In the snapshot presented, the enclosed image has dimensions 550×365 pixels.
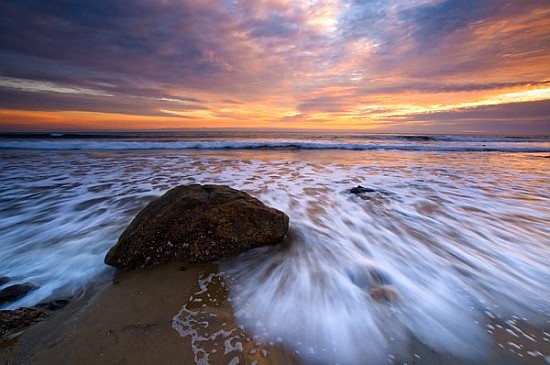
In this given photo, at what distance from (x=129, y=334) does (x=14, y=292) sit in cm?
133

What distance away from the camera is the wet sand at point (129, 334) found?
163 centimetres

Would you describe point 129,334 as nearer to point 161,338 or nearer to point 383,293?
point 161,338

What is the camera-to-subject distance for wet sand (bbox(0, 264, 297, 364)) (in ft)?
5.34

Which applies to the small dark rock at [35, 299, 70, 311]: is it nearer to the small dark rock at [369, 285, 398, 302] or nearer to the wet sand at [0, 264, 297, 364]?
the wet sand at [0, 264, 297, 364]

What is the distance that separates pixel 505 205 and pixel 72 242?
7391mm

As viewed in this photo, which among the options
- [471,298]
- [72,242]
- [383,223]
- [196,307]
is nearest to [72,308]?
[196,307]

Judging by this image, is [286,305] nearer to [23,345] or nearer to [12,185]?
[23,345]

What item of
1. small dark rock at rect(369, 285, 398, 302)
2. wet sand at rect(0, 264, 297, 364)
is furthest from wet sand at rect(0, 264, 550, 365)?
small dark rock at rect(369, 285, 398, 302)

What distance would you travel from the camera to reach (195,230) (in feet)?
9.62

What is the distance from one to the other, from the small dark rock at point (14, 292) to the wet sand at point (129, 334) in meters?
0.54

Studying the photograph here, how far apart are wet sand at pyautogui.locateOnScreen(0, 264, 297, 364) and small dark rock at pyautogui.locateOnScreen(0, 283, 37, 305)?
536 mm

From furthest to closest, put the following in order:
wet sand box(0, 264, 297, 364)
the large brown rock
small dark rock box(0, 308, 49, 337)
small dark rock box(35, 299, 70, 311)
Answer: the large brown rock
small dark rock box(35, 299, 70, 311)
small dark rock box(0, 308, 49, 337)
wet sand box(0, 264, 297, 364)

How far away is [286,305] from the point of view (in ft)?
7.38

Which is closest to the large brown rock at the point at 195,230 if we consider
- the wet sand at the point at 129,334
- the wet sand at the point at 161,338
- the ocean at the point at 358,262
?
the ocean at the point at 358,262
